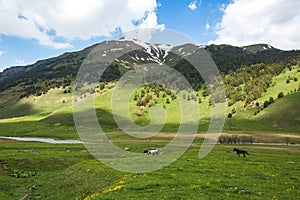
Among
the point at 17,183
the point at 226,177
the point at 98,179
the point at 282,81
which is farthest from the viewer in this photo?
the point at 282,81

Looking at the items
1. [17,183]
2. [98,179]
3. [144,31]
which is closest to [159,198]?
[98,179]

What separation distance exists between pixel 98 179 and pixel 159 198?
12.5 m

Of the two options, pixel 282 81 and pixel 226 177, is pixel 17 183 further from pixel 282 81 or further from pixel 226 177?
pixel 282 81

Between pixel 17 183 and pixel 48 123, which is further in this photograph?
pixel 48 123

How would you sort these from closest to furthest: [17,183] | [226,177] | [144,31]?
[226,177] < [17,183] < [144,31]

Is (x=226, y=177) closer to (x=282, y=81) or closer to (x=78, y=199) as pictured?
(x=78, y=199)

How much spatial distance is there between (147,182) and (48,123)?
150403 millimetres

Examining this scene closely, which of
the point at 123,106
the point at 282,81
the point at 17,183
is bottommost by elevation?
the point at 17,183

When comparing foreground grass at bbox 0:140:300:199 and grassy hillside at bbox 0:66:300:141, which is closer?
foreground grass at bbox 0:140:300:199

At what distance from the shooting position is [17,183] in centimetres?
3631

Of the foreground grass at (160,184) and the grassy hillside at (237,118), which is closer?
the foreground grass at (160,184)

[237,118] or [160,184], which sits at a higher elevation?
[237,118]

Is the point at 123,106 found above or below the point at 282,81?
below

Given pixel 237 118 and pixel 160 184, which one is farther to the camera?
pixel 237 118
